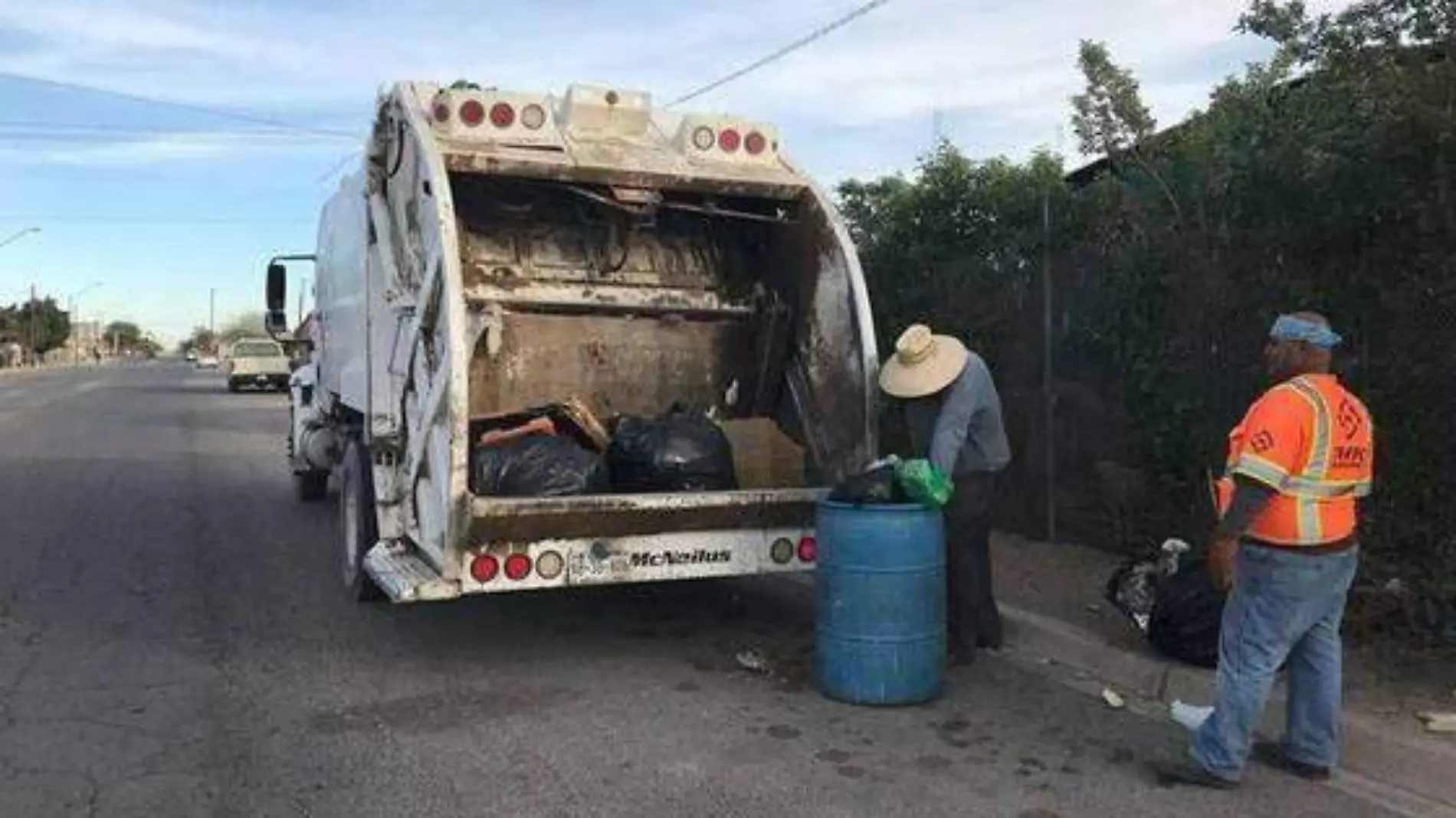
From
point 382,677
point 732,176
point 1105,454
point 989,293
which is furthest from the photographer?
point 989,293

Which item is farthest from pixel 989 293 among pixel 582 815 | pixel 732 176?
pixel 582 815

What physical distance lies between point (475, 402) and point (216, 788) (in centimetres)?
277

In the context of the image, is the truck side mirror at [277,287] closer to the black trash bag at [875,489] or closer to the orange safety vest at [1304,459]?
the black trash bag at [875,489]

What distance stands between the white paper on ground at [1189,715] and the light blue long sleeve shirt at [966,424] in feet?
4.75

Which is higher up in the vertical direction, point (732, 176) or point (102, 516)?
point (732, 176)

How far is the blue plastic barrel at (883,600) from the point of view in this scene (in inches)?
228

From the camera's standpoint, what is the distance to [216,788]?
488 cm

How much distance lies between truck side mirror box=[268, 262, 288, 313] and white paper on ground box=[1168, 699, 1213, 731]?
9.42 m

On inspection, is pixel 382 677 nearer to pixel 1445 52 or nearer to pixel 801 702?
pixel 801 702

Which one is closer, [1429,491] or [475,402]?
[1429,491]

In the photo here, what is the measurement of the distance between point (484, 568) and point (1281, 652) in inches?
126

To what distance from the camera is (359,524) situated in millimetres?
7902

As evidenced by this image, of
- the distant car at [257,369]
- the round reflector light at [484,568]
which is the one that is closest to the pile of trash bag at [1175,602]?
the round reflector light at [484,568]

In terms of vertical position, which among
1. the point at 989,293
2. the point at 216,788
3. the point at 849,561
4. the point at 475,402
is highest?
the point at 989,293
